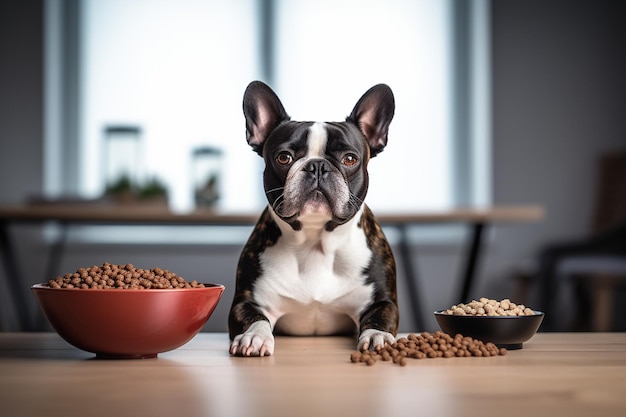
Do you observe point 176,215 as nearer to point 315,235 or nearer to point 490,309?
point 315,235

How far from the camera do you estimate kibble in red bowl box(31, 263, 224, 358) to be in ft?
3.30

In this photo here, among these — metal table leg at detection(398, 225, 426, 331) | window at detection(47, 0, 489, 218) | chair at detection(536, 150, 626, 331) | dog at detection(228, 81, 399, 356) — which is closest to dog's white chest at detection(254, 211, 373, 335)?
dog at detection(228, 81, 399, 356)

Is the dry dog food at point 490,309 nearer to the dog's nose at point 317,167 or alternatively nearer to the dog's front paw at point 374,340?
the dog's front paw at point 374,340

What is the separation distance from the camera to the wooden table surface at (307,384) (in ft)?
2.38

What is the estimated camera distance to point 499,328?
44.9 inches

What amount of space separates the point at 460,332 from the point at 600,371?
27cm

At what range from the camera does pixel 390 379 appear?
88 cm

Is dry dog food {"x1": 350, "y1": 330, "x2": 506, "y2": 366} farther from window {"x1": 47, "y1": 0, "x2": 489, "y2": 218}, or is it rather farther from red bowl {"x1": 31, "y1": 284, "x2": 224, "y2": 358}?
window {"x1": 47, "y1": 0, "x2": 489, "y2": 218}

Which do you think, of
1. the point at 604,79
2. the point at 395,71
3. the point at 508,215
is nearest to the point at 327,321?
the point at 508,215

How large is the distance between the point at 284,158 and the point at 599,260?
3.28 m

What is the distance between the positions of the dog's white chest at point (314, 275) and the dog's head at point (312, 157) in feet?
0.13

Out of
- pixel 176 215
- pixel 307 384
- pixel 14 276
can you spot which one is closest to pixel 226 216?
pixel 176 215

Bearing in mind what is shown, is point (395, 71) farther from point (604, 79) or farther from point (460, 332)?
point (460, 332)

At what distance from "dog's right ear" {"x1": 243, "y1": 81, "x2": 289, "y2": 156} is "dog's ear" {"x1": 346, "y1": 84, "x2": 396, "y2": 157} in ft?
0.44
